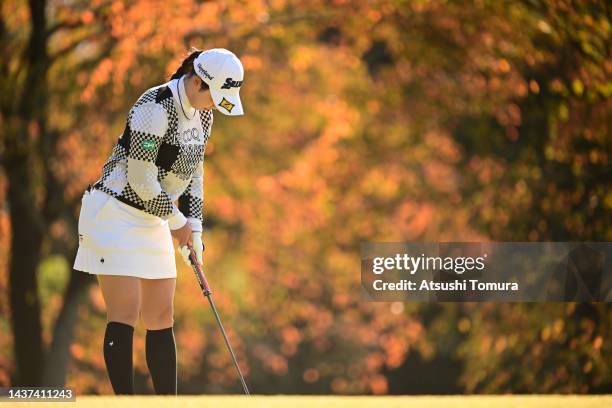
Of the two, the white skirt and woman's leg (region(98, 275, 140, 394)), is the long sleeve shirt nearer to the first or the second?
the white skirt

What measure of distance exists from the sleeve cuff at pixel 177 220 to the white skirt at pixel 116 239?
87 mm

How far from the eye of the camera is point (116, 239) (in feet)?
18.8

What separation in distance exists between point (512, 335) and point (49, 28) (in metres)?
5.94

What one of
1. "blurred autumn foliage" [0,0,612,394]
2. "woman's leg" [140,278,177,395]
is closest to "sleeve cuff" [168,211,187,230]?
"woman's leg" [140,278,177,395]

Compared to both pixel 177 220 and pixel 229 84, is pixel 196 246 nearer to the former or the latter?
pixel 177 220

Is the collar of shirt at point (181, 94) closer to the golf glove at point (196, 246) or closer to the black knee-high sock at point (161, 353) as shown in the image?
the golf glove at point (196, 246)

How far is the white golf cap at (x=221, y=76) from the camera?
18.4 ft

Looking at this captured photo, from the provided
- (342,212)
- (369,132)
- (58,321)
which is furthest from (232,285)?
(58,321)

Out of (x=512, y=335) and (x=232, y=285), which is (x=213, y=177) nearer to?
(x=232, y=285)

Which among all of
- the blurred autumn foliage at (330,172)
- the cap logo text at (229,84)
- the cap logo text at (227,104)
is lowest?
the blurred autumn foliage at (330,172)

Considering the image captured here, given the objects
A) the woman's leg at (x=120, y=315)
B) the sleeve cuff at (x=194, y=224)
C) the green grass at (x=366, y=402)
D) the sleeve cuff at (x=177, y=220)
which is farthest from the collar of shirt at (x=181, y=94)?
the green grass at (x=366, y=402)

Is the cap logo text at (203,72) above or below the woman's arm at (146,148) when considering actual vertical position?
above

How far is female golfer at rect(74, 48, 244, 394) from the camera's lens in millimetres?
5586

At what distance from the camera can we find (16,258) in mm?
14336
